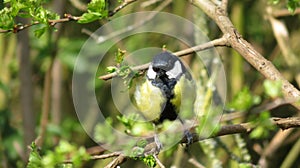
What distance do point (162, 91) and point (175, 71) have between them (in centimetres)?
7

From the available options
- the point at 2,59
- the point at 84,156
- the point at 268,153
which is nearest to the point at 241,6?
the point at 268,153

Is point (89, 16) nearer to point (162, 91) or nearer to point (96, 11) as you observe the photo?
point (96, 11)

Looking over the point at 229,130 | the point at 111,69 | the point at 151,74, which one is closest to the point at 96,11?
the point at 111,69

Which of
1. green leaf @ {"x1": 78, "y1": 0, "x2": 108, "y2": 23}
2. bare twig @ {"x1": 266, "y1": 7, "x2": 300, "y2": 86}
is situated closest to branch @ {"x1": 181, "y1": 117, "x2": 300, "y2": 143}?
green leaf @ {"x1": 78, "y1": 0, "x2": 108, "y2": 23}

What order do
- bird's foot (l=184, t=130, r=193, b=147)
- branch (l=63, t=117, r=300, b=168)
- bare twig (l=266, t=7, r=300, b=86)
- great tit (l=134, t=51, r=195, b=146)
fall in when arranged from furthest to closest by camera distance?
bare twig (l=266, t=7, r=300, b=86) < great tit (l=134, t=51, r=195, b=146) < bird's foot (l=184, t=130, r=193, b=147) < branch (l=63, t=117, r=300, b=168)

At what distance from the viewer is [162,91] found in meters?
1.52

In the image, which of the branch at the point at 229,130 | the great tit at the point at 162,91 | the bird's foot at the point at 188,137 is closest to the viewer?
the branch at the point at 229,130

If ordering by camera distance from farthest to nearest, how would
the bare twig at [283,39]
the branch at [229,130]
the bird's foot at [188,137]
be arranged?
1. the bare twig at [283,39]
2. the bird's foot at [188,137]
3. the branch at [229,130]

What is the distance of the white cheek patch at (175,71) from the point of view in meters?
1.54

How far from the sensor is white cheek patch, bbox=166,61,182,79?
1540mm

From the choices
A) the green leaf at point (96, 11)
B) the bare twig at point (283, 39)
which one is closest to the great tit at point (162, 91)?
→ the green leaf at point (96, 11)

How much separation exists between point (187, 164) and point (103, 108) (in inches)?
19.3

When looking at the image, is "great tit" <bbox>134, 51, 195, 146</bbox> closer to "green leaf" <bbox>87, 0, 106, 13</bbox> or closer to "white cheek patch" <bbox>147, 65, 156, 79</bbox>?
"white cheek patch" <bbox>147, 65, 156, 79</bbox>

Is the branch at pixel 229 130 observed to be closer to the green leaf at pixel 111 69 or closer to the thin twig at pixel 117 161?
the thin twig at pixel 117 161
